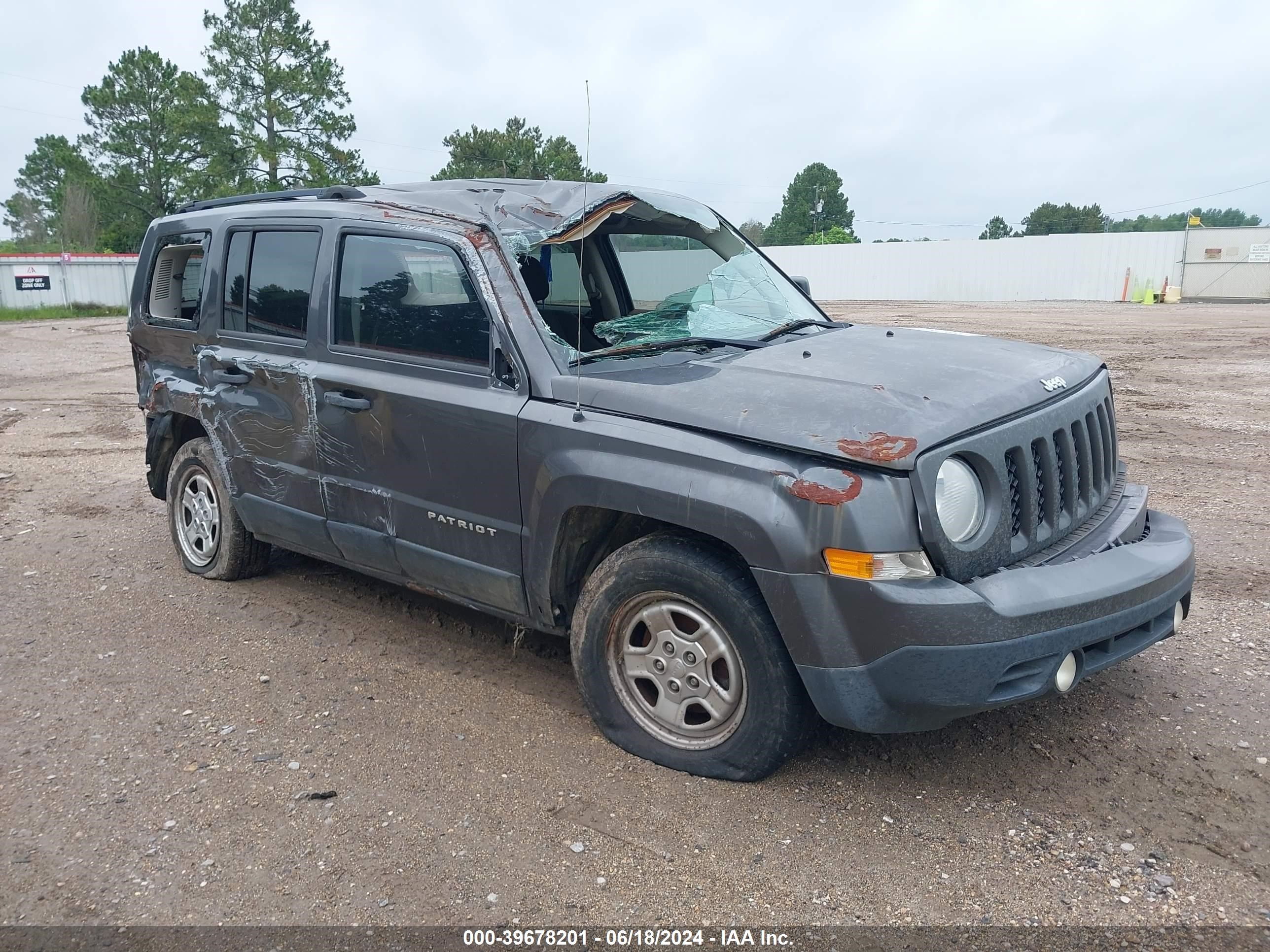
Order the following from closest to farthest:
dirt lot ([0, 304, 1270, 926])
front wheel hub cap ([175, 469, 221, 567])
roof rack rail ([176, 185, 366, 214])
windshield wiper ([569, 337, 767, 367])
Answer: dirt lot ([0, 304, 1270, 926]), windshield wiper ([569, 337, 767, 367]), roof rack rail ([176, 185, 366, 214]), front wheel hub cap ([175, 469, 221, 567])

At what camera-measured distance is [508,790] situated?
10.8 ft

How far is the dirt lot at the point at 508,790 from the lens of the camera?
8.96ft

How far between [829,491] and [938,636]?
51cm

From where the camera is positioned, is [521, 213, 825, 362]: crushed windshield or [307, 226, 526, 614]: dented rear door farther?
[521, 213, 825, 362]: crushed windshield

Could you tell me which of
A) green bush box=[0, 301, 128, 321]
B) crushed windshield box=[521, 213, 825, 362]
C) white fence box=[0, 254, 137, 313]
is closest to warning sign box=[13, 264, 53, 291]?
white fence box=[0, 254, 137, 313]

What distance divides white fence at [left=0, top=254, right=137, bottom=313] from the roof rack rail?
33.9m

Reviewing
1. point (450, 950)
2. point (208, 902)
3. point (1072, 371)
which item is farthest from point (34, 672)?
point (1072, 371)

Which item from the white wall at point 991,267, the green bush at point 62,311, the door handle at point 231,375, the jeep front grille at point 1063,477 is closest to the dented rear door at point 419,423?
the door handle at point 231,375

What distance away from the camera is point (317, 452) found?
14.1 feet

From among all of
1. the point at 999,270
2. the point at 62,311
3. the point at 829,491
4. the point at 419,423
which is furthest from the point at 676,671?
the point at 999,270

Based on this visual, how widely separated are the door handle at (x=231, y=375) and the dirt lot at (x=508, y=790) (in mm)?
1165

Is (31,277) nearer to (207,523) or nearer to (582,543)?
(207,523)

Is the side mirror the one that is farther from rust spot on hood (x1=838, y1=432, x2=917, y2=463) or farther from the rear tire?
the rear tire

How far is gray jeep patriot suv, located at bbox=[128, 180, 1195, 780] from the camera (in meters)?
2.85
